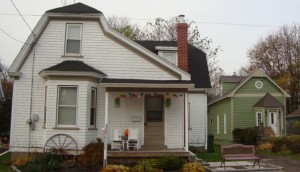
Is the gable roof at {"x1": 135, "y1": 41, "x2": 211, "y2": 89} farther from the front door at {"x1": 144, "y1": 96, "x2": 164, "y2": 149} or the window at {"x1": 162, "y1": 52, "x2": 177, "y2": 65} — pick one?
the front door at {"x1": 144, "y1": 96, "x2": 164, "y2": 149}

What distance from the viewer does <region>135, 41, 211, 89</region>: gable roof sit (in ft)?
80.5

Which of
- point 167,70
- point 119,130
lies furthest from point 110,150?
point 167,70

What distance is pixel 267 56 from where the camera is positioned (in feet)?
167

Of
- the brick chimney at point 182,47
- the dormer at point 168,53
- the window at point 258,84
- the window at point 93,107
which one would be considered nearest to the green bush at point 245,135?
the window at point 258,84

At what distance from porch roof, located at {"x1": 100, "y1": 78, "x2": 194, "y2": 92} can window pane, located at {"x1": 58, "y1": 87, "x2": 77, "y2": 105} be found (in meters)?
1.46

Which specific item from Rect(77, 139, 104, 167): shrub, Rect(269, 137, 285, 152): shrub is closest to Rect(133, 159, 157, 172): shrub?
Rect(77, 139, 104, 167): shrub

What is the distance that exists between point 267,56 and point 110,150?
129 feet

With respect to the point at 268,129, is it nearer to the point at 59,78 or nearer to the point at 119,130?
the point at 119,130

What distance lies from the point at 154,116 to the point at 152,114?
140 mm

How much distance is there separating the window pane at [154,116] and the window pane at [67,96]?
12.1 ft

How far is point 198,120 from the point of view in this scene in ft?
80.2

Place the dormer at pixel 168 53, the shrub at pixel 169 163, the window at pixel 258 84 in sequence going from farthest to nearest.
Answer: the window at pixel 258 84 → the dormer at pixel 168 53 → the shrub at pixel 169 163

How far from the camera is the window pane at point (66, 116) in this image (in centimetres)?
1681

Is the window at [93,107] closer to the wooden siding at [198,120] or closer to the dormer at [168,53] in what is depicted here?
the dormer at [168,53]
